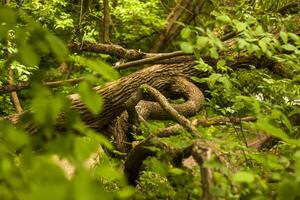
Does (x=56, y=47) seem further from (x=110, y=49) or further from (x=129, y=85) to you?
(x=110, y=49)

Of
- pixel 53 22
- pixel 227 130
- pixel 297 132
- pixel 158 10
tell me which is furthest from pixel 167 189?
pixel 158 10

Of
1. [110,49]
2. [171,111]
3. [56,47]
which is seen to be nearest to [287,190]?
[56,47]

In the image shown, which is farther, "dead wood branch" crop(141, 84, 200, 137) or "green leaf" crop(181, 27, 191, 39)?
"dead wood branch" crop(141, 84, 200, 137)

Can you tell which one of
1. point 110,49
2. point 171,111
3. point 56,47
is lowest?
point 110,49

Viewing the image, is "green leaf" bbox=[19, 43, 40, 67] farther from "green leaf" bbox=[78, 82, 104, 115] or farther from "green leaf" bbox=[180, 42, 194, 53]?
"green leaf" bbox=[180, 42, 194, 53]

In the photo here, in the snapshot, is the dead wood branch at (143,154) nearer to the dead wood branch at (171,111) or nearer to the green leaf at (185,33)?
the dead wood branch at (171,111)

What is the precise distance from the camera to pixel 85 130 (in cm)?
123

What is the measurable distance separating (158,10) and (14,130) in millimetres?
11067

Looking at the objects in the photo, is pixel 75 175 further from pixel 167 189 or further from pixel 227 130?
pixel 227 130

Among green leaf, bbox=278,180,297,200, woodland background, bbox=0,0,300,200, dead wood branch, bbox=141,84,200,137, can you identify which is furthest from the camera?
dead wood branch, bbox=141,84,200,137

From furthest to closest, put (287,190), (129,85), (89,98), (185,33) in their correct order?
(129,85)
(185,33)
(287,190)
(89,98)

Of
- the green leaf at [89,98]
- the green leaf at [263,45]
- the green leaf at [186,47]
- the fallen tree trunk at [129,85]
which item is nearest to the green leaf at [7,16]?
the green leaf at [89,98]

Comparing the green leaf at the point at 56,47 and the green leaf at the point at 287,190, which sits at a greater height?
the green leaf at the point at 56,47

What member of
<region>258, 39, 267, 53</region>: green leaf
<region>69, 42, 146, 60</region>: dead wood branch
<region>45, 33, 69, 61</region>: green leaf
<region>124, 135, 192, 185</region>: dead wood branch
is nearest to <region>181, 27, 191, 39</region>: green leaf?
<region>258, 39, 267, 53</region>: green leaf
